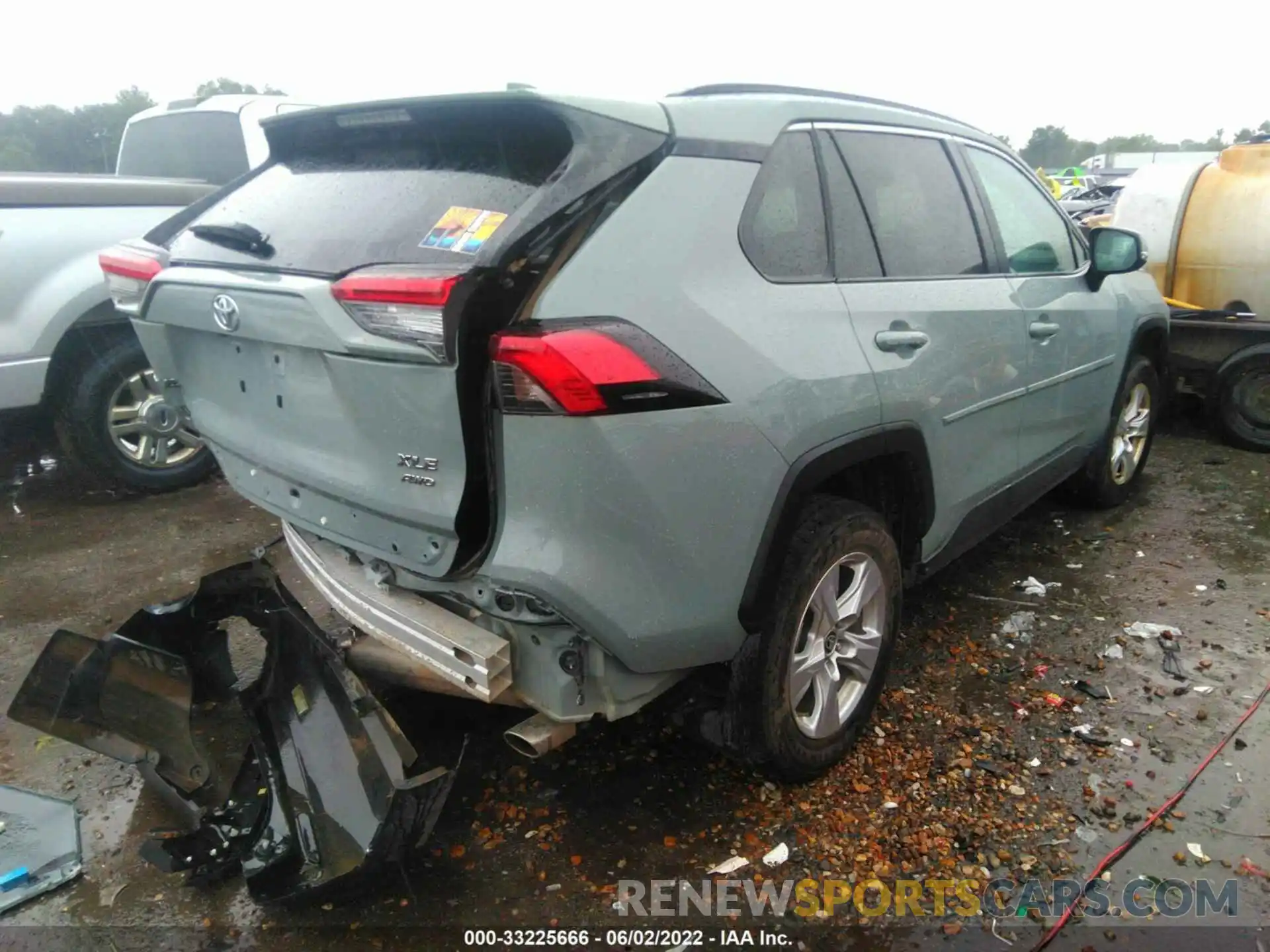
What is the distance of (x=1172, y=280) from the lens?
6438 mm

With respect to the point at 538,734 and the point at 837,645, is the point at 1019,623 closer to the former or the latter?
the point at 837,645

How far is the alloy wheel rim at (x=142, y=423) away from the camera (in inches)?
196

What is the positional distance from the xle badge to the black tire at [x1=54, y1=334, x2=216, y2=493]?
3665 mm

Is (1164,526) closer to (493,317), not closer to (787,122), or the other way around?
(787,122)

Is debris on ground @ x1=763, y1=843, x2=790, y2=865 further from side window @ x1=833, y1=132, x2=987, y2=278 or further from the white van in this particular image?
the white van

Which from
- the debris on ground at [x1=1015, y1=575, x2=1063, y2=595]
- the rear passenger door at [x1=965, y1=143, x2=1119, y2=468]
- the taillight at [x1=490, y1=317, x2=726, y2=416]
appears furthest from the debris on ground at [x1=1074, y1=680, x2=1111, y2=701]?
the taillight at [x1=490, y1=317, x2=726, y2=416]

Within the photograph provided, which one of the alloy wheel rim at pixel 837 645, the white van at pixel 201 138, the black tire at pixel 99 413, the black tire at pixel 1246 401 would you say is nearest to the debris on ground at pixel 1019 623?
the alloy wheel rim at pixel 837 645

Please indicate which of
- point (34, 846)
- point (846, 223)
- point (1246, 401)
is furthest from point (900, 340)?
point (1246, 401)

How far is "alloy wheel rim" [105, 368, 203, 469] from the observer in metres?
4.98

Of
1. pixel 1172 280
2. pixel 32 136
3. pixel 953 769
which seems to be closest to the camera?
pixel 953 769

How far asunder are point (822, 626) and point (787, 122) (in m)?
1.43

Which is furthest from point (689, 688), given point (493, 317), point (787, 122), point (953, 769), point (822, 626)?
point (787, 122)

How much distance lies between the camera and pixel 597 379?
1.86 metres

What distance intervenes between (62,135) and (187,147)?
74.9 feet
